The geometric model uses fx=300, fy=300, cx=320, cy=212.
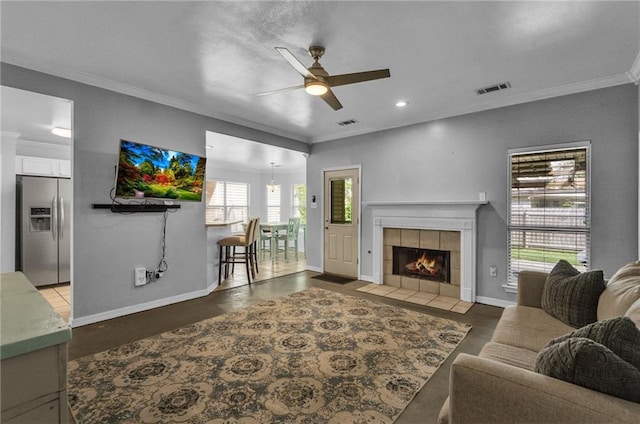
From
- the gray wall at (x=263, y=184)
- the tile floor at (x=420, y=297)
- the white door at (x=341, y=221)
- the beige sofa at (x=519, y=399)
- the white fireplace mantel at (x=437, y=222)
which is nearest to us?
the beige sofa at (x=519, y=399)

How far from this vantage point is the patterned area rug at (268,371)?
184 cm

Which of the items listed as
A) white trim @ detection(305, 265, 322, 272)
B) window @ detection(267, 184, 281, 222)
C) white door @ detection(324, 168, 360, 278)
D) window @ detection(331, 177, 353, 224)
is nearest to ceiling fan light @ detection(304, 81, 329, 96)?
white door @ detection(324, 168, 360, 278)

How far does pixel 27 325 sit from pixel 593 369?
65.8 inches

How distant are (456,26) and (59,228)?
6.23 m

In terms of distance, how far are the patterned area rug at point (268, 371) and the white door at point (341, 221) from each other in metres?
2.11

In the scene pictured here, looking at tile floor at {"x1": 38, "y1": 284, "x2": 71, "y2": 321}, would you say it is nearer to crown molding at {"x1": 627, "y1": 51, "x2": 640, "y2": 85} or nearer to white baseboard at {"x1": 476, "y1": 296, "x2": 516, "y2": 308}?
white baseboard at {"x1": 476, "y1": 296, "x2": 516, "y2": 308}

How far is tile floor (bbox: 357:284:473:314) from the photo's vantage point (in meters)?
3.86

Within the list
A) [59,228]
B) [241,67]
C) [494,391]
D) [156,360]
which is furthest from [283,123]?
[494,391]

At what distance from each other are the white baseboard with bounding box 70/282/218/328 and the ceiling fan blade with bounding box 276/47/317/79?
3282mm

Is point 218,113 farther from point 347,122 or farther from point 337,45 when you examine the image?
point 337,45

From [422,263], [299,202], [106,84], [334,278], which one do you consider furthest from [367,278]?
[106,84]

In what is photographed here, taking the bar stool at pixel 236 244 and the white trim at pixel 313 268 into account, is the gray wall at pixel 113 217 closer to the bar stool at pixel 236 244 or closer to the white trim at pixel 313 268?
the bar stool at pixel 236 244

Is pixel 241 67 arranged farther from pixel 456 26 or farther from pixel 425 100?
pixel 425 100

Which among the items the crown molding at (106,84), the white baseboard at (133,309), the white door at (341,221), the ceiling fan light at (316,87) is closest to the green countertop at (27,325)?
the ceiling fan light at (316,87)
